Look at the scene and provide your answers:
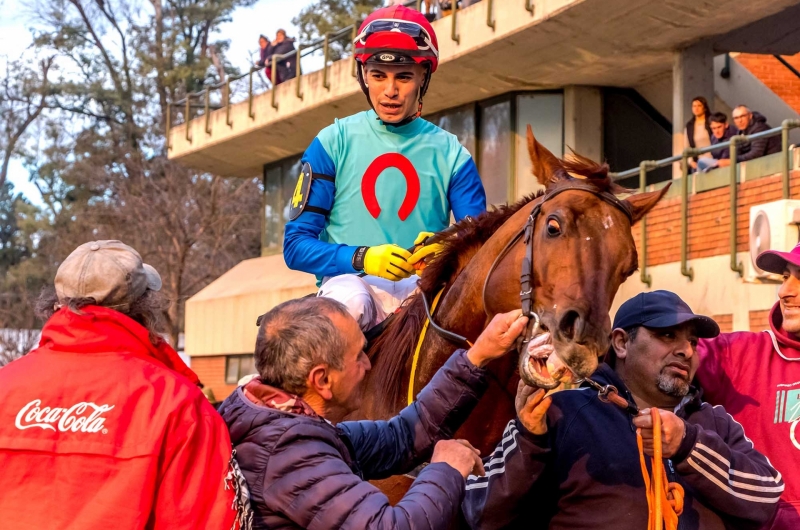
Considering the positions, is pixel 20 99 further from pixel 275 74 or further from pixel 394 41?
pixel 394 41

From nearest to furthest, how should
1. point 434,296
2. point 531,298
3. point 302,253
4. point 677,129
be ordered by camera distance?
1. point 531,298
2. point 434,296
3. point 302,253
4. point 677,129

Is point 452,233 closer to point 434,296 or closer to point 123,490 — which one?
point 434,296

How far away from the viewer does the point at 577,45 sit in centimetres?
1516

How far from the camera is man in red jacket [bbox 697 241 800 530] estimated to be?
13.0 ft

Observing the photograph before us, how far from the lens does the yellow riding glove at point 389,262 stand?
13.7 ft

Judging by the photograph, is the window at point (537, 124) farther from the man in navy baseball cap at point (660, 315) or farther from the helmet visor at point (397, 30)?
the man in navy baseball cap at point (660, 315)

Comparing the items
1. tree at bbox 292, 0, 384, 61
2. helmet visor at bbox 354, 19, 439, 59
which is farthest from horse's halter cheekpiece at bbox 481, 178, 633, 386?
tree at bbox 292, 0, 384, 61

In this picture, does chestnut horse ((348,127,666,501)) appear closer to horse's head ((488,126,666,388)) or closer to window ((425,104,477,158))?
horse's head ((488,126,666,388))

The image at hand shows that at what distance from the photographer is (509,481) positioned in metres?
3.27

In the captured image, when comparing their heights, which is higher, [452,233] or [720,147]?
[720,147]

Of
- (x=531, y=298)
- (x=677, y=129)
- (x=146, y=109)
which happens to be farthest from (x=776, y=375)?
(x=146, y=109)

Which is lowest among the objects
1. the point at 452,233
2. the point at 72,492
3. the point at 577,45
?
the point at 72,492

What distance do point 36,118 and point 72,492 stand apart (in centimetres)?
3449

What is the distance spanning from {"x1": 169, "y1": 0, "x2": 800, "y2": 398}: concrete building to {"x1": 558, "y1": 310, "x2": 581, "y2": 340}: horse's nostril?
28.2 ft
